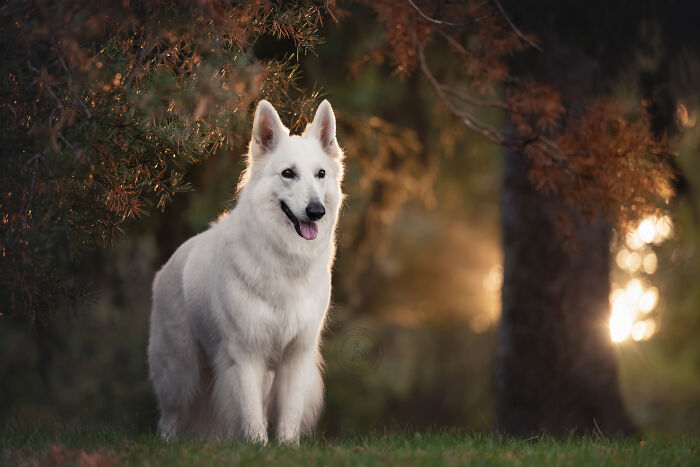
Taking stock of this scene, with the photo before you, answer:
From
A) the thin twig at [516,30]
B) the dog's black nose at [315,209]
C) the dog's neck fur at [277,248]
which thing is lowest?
the dog's neck fur at [277,248]

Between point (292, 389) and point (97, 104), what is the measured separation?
220 centimetres

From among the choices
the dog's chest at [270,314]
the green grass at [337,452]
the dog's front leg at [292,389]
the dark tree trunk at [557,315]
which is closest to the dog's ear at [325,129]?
the dog's chest at [270,314]

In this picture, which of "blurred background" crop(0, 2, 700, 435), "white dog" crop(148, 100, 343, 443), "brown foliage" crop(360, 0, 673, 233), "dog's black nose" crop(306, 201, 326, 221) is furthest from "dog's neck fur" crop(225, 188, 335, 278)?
"blurred background" crop(0, 2, 700, 435)

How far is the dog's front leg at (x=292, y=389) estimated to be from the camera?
17.2 feet

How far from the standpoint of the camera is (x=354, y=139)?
10414 millimetres

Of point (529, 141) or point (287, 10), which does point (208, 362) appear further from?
point (529, 141)

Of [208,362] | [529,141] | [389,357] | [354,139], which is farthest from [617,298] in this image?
[208,362]

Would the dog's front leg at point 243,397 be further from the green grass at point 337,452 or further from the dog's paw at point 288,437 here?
the green grass at point 337,452

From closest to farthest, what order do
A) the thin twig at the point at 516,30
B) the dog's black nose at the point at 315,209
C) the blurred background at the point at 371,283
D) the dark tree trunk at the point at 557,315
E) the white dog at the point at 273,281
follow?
the dog's black nose at the point at 315,209
the white dog at the point at 273,281
the thin twig at the point at 516,30
the dark tree trunk at the point at 557,315
the blurred background at the point at 371,283

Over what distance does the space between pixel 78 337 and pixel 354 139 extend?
5.06 m

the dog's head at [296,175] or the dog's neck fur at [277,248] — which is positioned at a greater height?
the dog's head at [296,175]

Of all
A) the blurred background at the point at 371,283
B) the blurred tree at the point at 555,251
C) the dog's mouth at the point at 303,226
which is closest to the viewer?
the dog's mouth at the point at 303,226

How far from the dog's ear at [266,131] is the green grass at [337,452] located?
1875 mm

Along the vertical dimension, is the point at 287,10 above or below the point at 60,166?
above
